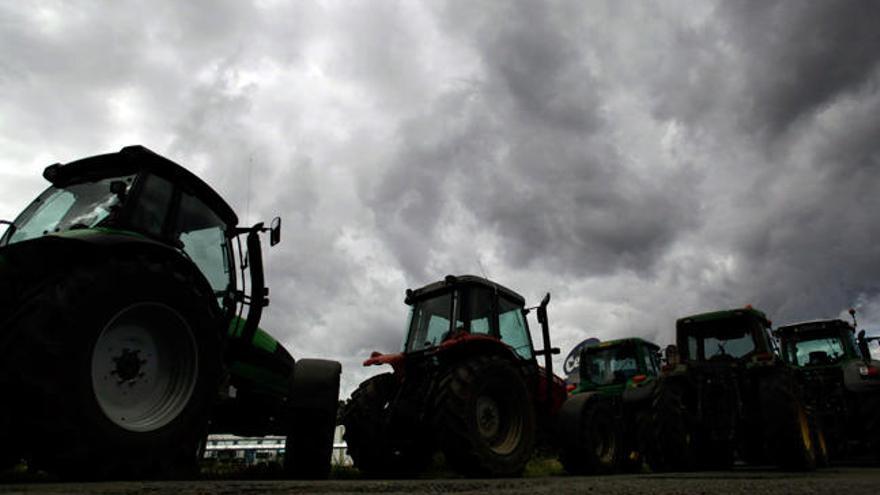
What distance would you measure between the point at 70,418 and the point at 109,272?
0.86m

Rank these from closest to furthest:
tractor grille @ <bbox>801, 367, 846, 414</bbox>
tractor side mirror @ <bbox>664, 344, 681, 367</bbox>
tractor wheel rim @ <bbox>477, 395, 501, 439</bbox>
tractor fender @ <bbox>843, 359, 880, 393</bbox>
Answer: tractor wheel rim @ <bbox>477, 395, 501, 439</bbox> → tractor side mirror @ <bbox>664, 344, 681, 367</bbox> → tractor fender @ <bbox>843, 359, 880, 393</bbox> → tractor grille @ <bbox>801, 367, 846, 414</bbox>

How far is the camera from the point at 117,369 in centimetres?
353

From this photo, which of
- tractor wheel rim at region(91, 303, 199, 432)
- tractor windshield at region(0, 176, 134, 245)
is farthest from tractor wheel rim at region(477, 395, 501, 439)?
tractor windshield at region(0, 176, 134, 245)

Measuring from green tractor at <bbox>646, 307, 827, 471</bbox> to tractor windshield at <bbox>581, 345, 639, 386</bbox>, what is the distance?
10.8 ft

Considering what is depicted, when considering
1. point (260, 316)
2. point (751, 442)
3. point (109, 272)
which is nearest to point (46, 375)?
point (109, 272)

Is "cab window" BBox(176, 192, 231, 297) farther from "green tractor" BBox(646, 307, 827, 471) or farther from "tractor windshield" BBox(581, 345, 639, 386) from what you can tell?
"tractor windshield" BBox(581, 345, 639, 386)

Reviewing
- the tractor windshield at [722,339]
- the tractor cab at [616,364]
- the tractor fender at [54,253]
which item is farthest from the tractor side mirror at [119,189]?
the tractor cab at [616,364]

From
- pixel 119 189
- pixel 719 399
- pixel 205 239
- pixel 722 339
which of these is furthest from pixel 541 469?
pixel 119 189

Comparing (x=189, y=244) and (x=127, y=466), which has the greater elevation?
(x=189, y=244)

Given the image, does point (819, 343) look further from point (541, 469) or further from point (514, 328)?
point (514, 328)

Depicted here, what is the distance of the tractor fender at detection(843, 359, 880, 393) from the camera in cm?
895

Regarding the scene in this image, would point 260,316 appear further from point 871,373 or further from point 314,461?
point 871,373

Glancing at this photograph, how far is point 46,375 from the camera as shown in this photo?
3043mm

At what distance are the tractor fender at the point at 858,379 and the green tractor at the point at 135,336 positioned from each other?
28.8 feet
